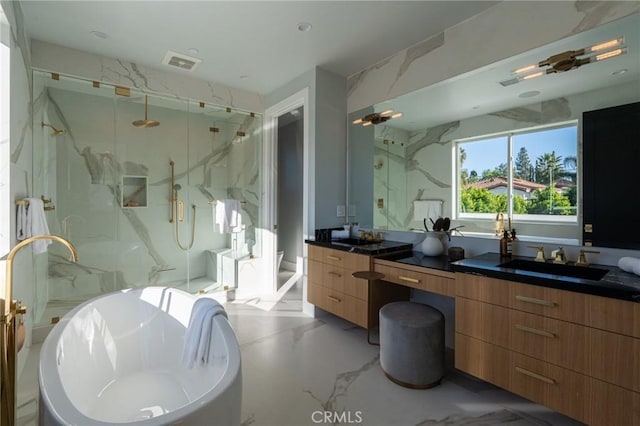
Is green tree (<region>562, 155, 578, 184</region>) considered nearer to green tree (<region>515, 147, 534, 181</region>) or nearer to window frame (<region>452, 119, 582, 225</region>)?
window frame (<region>452, 119, 582, 225</region>)

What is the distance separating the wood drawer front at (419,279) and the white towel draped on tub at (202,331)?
130cm

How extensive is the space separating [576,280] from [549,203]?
0.75 m

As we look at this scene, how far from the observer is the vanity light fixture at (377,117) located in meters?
2.99

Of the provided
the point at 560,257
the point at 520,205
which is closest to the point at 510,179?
the point at 520,205

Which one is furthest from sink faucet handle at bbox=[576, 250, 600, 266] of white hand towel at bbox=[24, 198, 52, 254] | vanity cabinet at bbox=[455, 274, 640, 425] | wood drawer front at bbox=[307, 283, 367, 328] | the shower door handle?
the shower door handle

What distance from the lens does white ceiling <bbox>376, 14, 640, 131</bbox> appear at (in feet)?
5.70

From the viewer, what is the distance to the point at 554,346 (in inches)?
59.5

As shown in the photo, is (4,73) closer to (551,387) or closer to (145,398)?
(145,398)

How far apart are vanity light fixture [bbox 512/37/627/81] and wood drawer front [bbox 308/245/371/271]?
1.78 meters

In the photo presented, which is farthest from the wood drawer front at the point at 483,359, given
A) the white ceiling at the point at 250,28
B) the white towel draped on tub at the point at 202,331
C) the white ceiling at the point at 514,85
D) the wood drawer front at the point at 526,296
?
the white ceiling at the point at 250,28

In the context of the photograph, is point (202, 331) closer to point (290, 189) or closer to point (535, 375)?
point (535, 375)

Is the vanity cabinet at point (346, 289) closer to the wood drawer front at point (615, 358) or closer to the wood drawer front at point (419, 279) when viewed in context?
the wood drawer front at point (419, 279)

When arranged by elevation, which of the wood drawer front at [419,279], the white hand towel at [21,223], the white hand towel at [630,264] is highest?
the white hand towel at [21,223]

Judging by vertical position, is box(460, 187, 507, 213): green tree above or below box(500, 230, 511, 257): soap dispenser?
above
